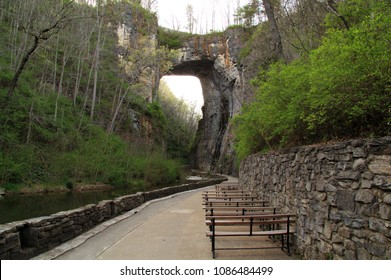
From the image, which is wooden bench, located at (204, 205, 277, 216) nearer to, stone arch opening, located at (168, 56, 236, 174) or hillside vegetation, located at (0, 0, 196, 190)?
hillside vegetation, located at (0, 0, 196, 190)

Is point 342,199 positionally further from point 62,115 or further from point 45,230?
point 62,115

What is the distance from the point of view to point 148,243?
17.1 feet

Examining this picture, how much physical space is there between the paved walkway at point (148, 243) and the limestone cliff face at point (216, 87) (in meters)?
25.3

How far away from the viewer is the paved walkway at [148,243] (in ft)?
14.9

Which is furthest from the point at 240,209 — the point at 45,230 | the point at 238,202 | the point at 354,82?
the point at 45,230

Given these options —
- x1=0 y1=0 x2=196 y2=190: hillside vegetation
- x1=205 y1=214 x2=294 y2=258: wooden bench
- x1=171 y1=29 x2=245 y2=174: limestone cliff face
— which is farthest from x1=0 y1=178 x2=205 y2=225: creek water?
x1=171 y1=29 x2=245 y2=174: limestone cliff face

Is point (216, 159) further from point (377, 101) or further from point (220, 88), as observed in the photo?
point (377, 101)

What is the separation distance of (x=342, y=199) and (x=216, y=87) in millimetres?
39389

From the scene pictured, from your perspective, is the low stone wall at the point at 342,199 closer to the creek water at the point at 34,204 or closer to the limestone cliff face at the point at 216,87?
the creek water at the point at 34,204

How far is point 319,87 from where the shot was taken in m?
4.12

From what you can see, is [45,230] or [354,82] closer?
[354,82]

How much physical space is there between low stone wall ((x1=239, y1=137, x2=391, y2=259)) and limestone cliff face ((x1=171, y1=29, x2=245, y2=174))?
27469 millimetres

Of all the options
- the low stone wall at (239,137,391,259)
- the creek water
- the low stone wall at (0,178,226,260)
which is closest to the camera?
the low stone wall at (239,137,391,259)

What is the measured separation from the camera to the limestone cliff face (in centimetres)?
3494
